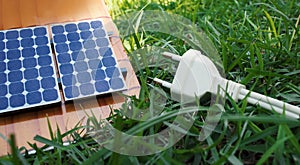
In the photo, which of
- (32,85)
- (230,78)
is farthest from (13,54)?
(230,78)

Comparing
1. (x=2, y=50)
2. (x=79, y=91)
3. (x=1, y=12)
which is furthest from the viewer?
(x=1, y=12)

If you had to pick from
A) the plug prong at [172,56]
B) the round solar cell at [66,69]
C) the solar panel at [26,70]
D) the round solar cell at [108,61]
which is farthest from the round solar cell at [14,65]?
the plug prong at [172,56]

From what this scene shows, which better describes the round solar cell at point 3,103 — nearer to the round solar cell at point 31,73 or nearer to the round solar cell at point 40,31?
the round solar cell at point 31,73

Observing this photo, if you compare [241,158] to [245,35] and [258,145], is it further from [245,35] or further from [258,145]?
[245,35]

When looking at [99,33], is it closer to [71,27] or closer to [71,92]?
[71,27]

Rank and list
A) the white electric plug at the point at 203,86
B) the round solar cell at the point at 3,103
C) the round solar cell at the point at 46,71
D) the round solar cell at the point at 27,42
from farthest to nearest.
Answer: the round solar cell at the point at 27,42 → the round solar cell at the point at 46,71 → the round solar cell at the point at 3,103 → the white electric plug at the point at 203,86

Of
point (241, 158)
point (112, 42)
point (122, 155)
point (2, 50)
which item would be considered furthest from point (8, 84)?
point (241, 158)
